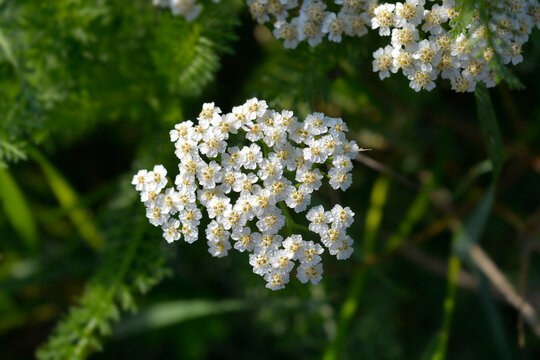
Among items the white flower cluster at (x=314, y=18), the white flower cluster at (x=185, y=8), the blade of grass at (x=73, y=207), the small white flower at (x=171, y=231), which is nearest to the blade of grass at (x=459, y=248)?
the white flower cluster at (x=314, y=18)

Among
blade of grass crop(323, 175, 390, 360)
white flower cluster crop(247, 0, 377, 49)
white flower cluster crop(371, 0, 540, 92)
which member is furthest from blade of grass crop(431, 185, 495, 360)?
white flower cluster crop(247, 0, 377, 49)

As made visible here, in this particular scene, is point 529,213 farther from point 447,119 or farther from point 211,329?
point 211,329

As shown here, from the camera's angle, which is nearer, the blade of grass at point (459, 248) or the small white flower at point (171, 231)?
the small white flower at point (171, 231)

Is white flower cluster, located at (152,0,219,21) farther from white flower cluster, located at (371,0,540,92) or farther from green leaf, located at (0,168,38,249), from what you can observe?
green leaf, located at (0,168,38,249)

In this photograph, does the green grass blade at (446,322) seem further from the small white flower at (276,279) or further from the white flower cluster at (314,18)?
the white flower cluster at (314,18)

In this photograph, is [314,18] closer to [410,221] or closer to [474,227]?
[474,227]

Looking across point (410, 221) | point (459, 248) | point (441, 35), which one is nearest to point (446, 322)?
point (459, 248)

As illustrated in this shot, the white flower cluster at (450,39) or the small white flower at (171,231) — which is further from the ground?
the white flower cluster at (450,39)
